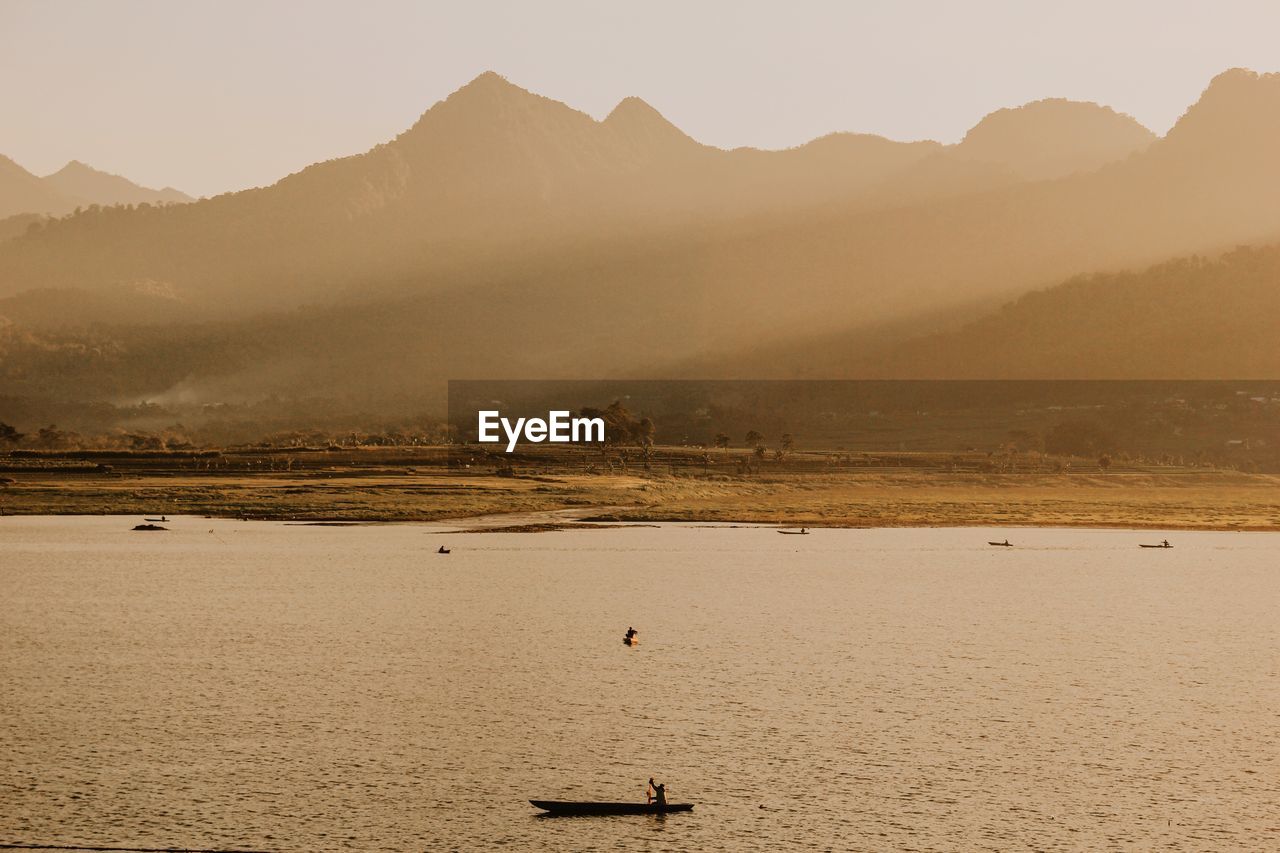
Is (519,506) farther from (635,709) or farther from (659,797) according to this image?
(659,797)

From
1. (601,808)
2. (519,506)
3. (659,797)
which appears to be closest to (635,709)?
(601,808)

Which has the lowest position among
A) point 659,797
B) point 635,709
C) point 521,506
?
point 635,709

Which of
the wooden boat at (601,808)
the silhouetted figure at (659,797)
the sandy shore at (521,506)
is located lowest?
the wooden boat at (601,808)

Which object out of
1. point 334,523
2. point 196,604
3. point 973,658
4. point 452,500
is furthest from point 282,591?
point 452,500

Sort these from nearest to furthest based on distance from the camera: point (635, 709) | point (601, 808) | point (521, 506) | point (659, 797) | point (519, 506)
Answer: point (659, 797), point (601, 808), point (635, 709), point (519, 506), point (521, 506)

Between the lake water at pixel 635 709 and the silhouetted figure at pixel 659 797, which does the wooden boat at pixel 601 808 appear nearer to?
the silhouetted figure at pixel 659 797

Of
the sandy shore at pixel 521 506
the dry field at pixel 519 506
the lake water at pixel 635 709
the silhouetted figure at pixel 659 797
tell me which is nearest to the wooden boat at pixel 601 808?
the silhouetted figure at pixel 659 797

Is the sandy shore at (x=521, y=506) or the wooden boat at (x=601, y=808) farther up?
the sandy shore at (x=521, y=506)

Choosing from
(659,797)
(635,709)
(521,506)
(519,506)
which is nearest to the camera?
(659,797)

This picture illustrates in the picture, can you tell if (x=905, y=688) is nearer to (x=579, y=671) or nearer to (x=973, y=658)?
(x=973, y=658)
